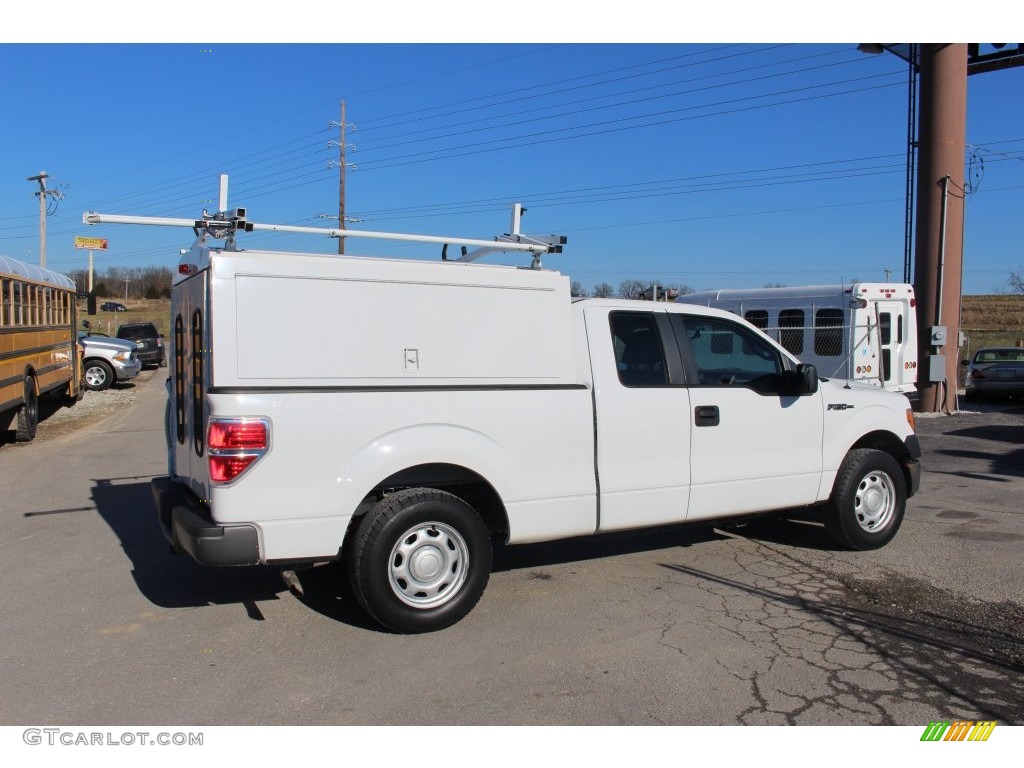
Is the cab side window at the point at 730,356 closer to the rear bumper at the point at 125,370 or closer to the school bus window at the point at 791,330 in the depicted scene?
the school bus window at the point at 791,330

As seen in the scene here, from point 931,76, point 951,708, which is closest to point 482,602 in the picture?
point 951,708

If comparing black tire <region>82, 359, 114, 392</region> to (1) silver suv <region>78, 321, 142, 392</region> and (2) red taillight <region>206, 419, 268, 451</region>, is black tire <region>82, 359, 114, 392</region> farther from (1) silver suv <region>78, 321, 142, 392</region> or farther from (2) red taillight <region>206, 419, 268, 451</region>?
(2) red taillight <region>206, 419, 268, 451</region>

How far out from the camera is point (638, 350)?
5.89m

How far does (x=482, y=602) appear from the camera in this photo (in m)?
5.60

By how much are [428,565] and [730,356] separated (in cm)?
283

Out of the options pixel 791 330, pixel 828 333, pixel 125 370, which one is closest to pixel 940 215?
pixel 828 333

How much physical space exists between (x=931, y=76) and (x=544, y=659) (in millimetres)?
17904

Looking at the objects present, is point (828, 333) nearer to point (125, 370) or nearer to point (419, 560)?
point (419, 560)

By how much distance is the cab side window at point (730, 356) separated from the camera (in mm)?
6160

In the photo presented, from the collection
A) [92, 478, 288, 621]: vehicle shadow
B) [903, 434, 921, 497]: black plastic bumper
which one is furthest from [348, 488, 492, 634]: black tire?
[903, 434, 921, 497]: black plastic bumper

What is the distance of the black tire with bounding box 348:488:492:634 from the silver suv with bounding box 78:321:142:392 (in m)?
20.4

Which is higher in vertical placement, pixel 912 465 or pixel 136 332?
pixel 136 332

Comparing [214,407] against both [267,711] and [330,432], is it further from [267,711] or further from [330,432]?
[267,711]

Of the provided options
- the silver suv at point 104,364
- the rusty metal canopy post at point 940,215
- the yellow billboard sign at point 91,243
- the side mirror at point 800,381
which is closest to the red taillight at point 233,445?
the side mirror at point 800,381
